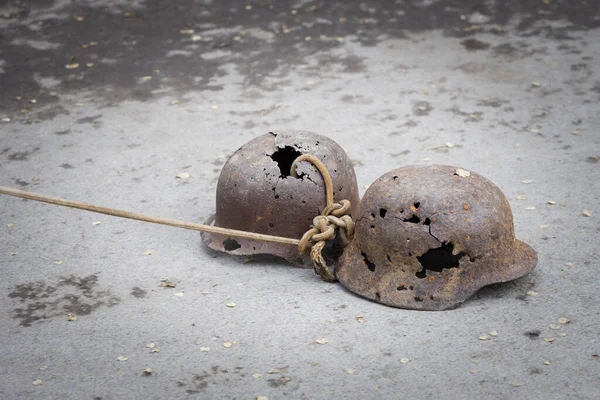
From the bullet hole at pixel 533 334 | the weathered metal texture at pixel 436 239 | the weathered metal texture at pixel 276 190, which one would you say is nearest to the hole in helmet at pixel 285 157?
the weathered metal texture at pixel 276 190

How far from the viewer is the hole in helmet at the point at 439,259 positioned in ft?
16.7

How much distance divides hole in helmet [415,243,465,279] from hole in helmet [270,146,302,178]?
1.34m

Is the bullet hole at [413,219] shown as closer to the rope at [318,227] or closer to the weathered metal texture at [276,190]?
the rope at [318,227]

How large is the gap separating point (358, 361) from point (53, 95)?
6528 millimetres

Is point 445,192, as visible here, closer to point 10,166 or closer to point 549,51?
point 10,166

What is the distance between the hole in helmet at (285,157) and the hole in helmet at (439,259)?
4.41 ft

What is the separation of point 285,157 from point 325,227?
73cm

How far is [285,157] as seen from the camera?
5914 millimetres

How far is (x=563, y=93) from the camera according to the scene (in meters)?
8.91

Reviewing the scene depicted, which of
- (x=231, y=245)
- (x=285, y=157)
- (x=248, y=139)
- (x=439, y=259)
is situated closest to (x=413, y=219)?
(x=439, y=259)

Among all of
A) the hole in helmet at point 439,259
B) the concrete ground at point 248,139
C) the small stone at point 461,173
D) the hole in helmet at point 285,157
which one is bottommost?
the concrete ground at point 248,139

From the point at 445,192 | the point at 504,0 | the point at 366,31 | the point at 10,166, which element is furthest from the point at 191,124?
the point at 504,0

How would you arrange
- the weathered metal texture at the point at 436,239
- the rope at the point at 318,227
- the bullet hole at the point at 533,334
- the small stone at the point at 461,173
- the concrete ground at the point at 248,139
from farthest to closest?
1. the rope at the point at 318,227
2. the small stone at the point at 461,173
3. the weathered metal texture at the point at 436,239
4. the bullet hole at the point at 533,334
5. the concrete ground at the point at 248,139

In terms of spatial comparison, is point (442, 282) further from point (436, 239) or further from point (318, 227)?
point (318, 227)
